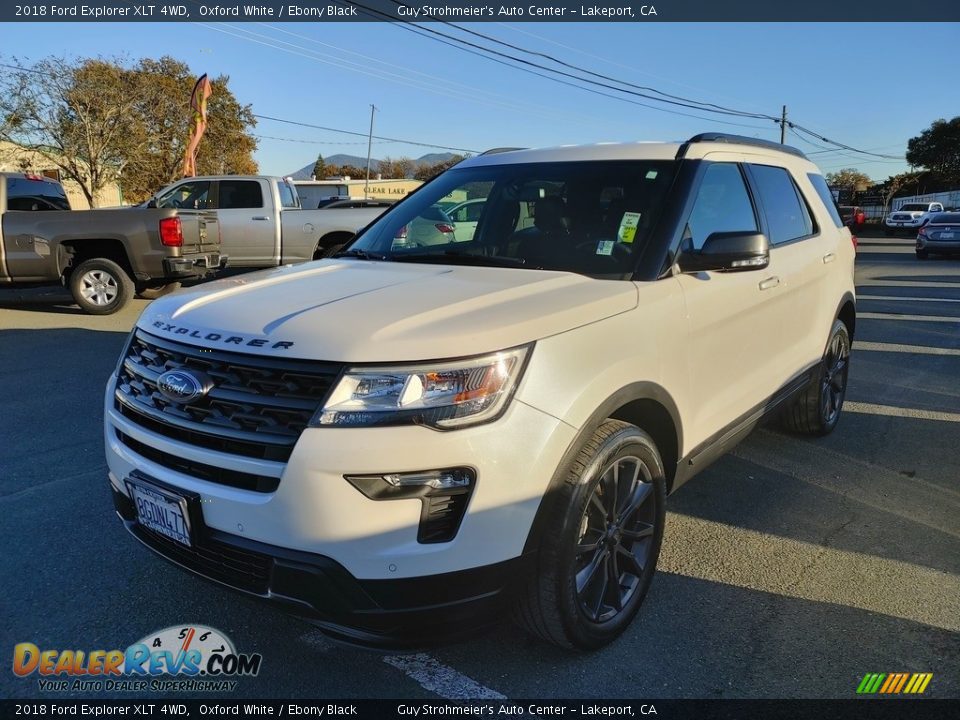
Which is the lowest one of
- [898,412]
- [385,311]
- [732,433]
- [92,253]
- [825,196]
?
[898,412]

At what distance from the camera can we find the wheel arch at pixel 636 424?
228 cm

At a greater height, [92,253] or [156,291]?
[92,253]

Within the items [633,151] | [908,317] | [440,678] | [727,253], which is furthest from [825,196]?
[908,317]

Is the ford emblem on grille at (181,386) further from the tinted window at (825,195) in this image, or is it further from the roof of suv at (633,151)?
the tinted window at (825,195)

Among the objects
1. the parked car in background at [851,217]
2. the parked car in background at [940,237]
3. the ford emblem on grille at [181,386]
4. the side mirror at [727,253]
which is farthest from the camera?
the parked car in background at [940,237]

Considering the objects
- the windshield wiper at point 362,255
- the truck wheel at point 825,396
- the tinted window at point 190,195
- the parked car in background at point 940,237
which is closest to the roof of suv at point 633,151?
the windshield wiper at point 362,255

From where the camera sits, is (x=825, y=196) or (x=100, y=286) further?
(x=100, y=286)

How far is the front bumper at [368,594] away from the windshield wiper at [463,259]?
1.43 meters

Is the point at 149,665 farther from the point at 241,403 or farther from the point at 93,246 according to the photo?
the point at 93,246

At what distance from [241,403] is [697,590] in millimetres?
2135

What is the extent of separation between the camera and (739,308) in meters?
3.45

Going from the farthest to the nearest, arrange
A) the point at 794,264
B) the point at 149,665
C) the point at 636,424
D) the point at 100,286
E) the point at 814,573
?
the point at 100,286 < the point at 794,264 < the point at 814,573 < the point at 636,424 < the point at 149,665

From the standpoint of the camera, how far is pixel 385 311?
2.40m

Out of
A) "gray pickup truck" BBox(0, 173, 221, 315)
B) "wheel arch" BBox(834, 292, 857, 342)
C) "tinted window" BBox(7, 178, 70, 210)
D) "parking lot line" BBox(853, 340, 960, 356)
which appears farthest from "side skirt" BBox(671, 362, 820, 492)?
"tinted window" BBox(7, 178, 70, 210)
